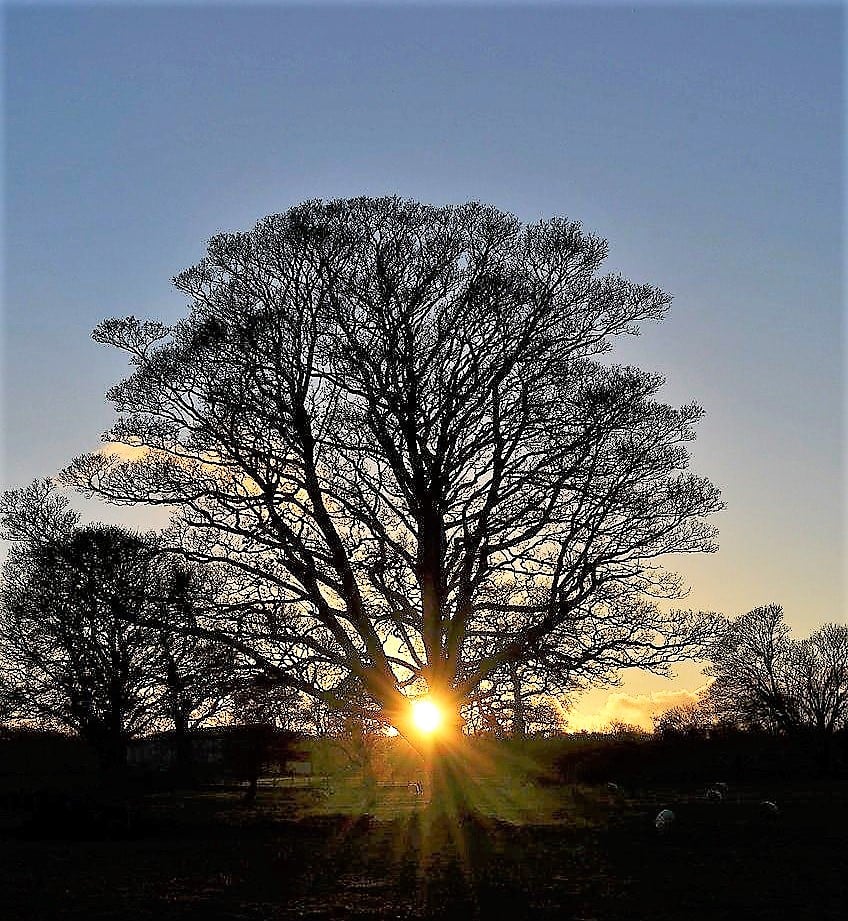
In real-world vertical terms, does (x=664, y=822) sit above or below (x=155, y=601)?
below

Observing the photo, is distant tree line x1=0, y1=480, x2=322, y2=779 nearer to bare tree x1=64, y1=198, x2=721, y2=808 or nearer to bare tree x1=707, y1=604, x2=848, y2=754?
bare tree x1=64, y1=198, x2=721, y2=808

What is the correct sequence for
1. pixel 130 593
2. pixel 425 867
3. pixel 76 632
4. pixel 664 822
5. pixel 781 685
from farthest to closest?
pixel 781 685, pixel 76 632, pixel 664 822, pixel 130 593, pixel 425 867

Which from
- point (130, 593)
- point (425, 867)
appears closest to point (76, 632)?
point (130, 593)

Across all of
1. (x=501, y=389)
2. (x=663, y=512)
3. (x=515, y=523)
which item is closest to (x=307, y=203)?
(x=501, y=389)

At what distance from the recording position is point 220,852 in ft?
57.3

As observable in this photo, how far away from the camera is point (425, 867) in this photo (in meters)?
14.8

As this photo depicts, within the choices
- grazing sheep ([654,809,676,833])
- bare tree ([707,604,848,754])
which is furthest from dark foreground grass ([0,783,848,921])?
bare tree ([707,604,848,754])

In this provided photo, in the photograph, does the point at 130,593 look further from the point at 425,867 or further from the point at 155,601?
the point at 425,867

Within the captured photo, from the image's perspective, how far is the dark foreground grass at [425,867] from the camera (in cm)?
1191

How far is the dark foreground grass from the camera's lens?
39.1 ft

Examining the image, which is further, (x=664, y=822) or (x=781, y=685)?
(x=781, y=685)

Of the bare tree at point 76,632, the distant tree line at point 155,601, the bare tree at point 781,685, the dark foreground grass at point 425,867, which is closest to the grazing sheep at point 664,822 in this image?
the dark foreground grass at point 425,867

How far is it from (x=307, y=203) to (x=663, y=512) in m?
7.80

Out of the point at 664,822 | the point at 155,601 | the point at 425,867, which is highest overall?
the point at 155,601
